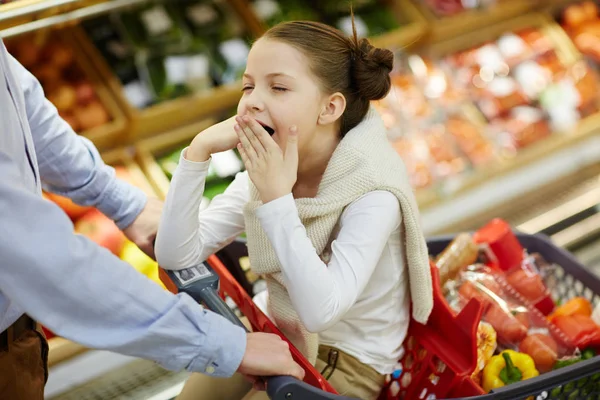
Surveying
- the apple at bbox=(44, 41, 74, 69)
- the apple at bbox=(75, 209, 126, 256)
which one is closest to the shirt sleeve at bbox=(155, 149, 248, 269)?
the apple at bbox=(75, 209, 126, 256)

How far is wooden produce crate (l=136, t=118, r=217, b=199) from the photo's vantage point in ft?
9.02

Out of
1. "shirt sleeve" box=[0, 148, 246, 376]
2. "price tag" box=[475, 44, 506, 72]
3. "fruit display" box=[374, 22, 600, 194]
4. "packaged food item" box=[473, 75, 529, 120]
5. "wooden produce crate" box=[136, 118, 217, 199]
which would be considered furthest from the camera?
"price tag" box=[475, 44, 506, 72]

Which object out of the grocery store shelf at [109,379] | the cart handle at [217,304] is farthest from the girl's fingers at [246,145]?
the grocery store shelf at [109,379]

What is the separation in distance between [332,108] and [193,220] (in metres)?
0.37

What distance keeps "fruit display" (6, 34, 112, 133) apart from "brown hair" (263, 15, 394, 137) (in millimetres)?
1420

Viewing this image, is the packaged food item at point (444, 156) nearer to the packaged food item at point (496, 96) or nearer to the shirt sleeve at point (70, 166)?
the packaged food item at point (496, 96)

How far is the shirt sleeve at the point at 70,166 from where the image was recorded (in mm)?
1716

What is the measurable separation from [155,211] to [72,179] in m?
0.21

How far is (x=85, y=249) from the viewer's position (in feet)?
3.98

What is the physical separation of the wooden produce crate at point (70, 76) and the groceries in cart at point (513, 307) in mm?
1355

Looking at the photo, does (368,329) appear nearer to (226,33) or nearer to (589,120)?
(226,33)

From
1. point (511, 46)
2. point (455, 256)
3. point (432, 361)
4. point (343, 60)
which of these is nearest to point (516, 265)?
point (455, 256)

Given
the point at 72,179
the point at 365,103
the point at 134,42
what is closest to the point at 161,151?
the point at 134,42

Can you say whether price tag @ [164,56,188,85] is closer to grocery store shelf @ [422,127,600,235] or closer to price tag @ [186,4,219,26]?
price tag @ [186,4,219,26]
